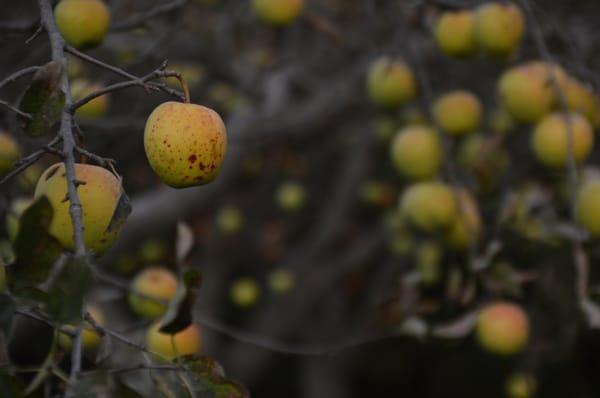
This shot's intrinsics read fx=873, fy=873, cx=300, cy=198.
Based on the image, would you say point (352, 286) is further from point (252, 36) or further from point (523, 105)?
point (523, 105)

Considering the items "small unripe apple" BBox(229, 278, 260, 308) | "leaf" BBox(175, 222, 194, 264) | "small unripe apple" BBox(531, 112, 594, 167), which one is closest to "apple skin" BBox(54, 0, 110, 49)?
"leaf" BBox(175, 222, 194, 264)

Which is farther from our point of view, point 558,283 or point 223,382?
point 558,283

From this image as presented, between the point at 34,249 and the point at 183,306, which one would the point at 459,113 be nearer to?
the point at 183,306

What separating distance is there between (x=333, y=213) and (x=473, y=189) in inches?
43.7

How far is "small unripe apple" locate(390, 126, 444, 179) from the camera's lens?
1.95 metres

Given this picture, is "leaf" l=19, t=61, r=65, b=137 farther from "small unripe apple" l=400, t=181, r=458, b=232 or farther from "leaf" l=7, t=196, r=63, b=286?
"small unripe apple" l=400, t=181, r=458, b=232

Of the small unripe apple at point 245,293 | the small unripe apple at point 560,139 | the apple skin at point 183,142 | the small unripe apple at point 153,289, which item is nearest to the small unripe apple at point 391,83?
the small unripe apple at point 560,139

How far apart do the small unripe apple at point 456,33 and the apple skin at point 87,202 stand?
1143 millimetres

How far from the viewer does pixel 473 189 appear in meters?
2.32

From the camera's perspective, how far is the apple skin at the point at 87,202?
923mm

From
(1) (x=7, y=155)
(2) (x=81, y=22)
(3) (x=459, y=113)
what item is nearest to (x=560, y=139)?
(3) (x=459, y=113)

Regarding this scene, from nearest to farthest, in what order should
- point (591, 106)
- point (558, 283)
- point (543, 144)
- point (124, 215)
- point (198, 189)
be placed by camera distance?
point (124, 215) < point (543, 144) < point (591, 106) < point (558, 283) < point (198, 189)

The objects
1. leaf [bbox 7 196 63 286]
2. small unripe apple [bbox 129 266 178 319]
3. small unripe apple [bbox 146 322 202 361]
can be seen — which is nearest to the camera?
leaf [bbox 7 196 63 286]

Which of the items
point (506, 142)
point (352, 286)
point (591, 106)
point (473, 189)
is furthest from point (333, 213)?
point (591, 106)
